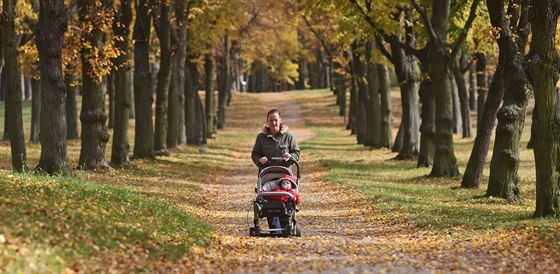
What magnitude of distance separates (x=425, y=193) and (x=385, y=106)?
18401 mm

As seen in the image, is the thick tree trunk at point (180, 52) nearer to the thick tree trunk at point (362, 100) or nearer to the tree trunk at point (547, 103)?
the thick tree trunk at point (362, 100)

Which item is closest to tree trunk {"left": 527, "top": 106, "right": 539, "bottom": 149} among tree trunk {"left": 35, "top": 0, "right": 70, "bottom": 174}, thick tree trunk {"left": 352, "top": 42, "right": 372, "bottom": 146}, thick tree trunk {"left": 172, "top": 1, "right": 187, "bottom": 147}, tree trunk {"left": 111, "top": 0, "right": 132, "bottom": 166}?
tree trunk {"left": 35, "top": 0, "right": 70, "bottom": 174}

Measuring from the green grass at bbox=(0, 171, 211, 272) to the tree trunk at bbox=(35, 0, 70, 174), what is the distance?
12.1ft

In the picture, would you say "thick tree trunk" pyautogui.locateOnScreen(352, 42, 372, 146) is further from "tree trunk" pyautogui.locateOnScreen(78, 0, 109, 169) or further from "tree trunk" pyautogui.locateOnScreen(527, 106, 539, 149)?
"tree trunk" pyautogui.locateOnScreen(527, 106, 539, 149)

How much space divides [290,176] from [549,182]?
4136mm

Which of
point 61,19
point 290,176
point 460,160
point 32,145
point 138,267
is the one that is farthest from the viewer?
point 32,145

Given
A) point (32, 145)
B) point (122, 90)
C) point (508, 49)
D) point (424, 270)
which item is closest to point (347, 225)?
point (508, 49)

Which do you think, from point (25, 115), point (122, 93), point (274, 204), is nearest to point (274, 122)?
point (274, 204)

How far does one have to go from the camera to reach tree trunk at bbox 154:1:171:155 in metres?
34.4

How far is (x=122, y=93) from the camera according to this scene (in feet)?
96.0

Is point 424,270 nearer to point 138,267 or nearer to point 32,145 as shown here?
point 138,267

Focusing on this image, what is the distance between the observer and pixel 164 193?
2277cm

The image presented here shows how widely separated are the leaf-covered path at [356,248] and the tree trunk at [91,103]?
223 inches

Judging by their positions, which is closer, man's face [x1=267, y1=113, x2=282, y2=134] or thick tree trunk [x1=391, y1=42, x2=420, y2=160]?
man's face [x1=267, y1=113, x2=282, y2=134]
